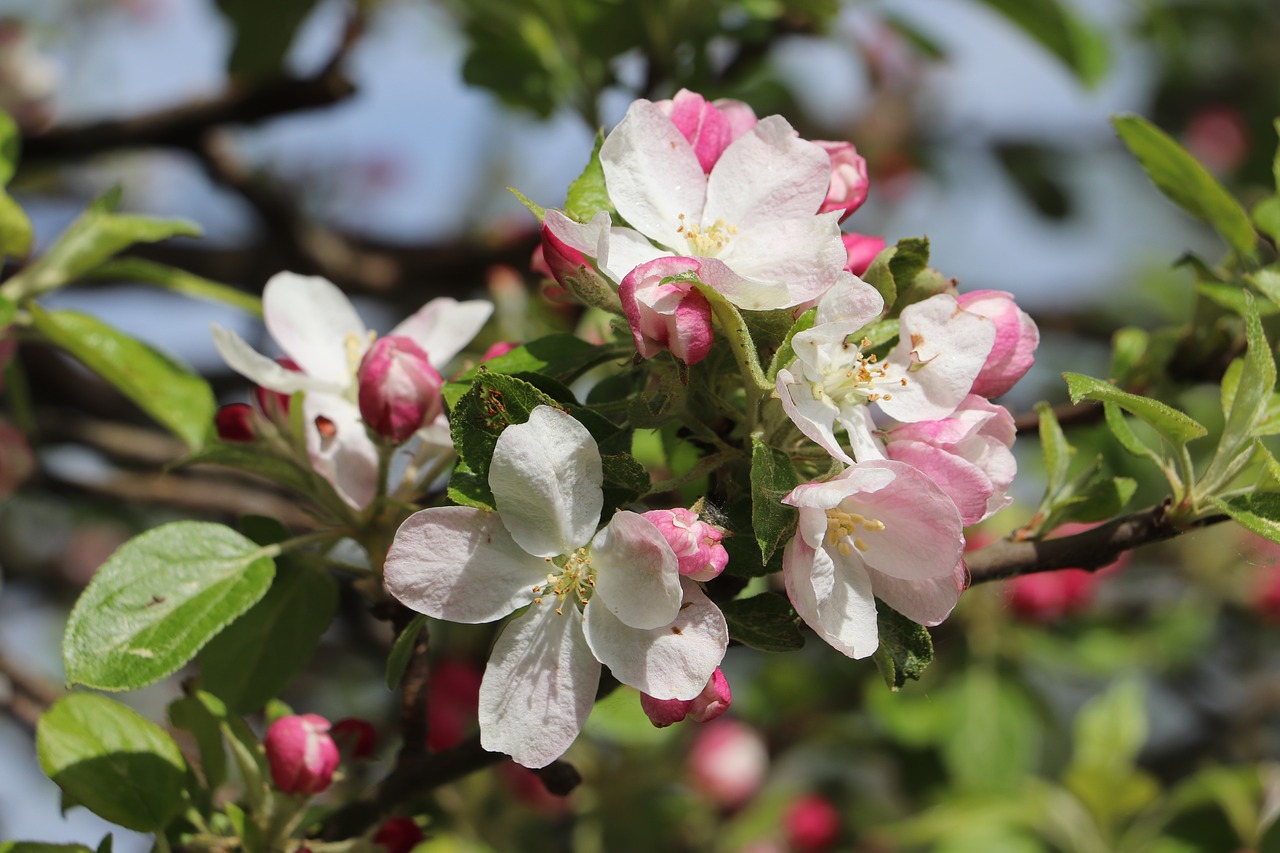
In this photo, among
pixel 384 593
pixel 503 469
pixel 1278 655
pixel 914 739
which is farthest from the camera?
pixel 1278 655

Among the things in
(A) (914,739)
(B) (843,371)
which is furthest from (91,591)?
(A) (914,739)

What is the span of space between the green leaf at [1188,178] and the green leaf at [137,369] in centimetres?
107

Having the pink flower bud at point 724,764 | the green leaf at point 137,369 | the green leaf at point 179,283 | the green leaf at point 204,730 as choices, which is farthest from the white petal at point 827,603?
the pink flower bud at point 724,764

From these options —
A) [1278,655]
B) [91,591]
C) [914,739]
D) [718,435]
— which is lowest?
[1278,655]

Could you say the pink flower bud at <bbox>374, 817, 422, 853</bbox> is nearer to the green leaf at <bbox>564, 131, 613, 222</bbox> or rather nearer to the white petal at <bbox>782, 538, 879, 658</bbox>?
the white petal at <bbox>782, 538, 879, 658</bbox>

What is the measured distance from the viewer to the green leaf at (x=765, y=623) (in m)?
0.84

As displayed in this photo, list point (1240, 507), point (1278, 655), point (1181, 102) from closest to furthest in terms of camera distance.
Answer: point (1240, 507)
point (1278, 655)
point (1181, 102)

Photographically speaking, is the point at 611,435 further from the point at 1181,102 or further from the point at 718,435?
the point at 1181,102

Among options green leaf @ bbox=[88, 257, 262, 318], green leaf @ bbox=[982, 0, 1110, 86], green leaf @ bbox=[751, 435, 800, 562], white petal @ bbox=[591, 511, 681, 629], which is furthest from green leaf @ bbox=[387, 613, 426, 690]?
green leaf @ bbox=[982, 0, 1110, 86]

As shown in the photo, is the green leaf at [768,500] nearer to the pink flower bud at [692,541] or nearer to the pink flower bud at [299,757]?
the pink flower bud at [692,541]

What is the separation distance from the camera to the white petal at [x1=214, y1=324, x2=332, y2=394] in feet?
3.39

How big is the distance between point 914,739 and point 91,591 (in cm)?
185

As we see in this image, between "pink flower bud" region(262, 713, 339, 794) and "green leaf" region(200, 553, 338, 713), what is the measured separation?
0.08 m

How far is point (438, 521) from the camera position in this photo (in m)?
0.81
